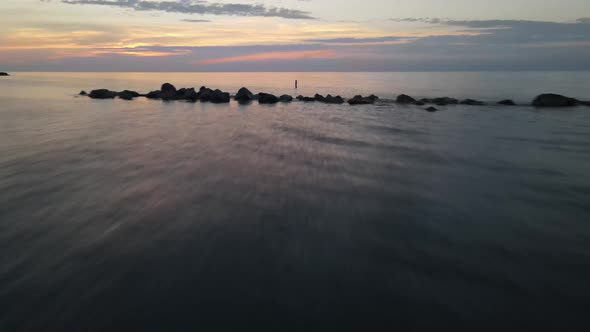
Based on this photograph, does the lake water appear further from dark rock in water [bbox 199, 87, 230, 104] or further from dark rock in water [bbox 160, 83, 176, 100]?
dark rock in water [bbox 160, 83, 176, 100]

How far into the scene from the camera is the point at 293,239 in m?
8.14

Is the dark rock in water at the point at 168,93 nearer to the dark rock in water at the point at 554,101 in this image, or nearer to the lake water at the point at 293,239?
the lake water at the point at 293,239

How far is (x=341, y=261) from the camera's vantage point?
7090 millimetres

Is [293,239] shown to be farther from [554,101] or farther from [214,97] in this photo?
[554,101]

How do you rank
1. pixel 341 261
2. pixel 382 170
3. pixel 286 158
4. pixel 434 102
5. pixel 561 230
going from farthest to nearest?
1. pixel 434 102
2. pixel 286 158
3. pixel 382 170
4. pixel 561 230
5. pixel 341 261

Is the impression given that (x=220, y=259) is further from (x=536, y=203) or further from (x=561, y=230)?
(x=536, y=203)

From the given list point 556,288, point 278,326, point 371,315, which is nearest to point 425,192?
point 556,288

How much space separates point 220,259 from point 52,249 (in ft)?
13.2

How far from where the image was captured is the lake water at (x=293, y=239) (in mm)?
5480

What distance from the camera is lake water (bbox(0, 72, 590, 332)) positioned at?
5.48 meters

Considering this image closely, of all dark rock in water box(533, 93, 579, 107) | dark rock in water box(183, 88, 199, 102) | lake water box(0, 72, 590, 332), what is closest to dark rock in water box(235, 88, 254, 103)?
dark rock in water box(183, 88, 199, 102)

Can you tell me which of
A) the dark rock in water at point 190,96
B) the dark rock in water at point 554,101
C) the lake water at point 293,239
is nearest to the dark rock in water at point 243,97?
the dark rock in water at point 190,96

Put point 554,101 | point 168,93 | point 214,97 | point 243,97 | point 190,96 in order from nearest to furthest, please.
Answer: point 554,101 < point 214,97 < point 190,96 < point 243,97 < point 168,93

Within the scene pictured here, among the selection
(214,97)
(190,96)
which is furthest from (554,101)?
(190,96)
